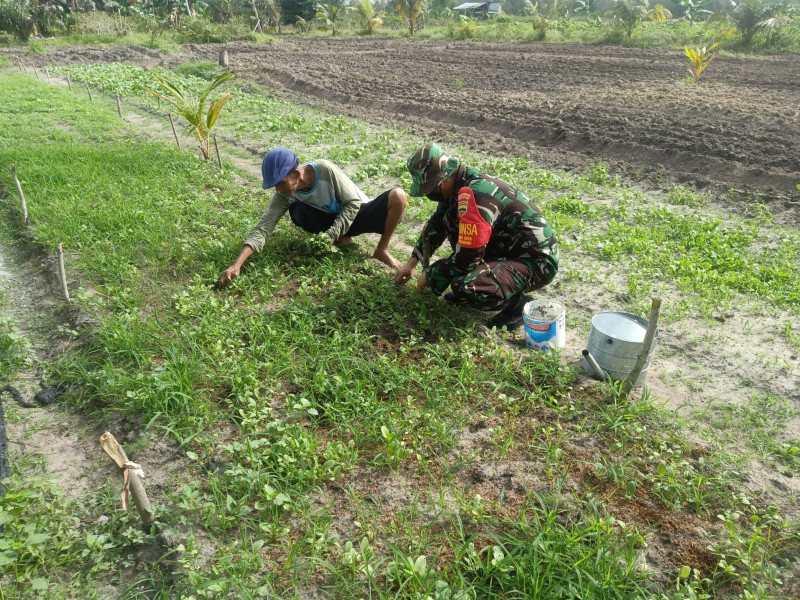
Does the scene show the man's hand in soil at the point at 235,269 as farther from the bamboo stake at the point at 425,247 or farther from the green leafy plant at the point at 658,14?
the green leafy plant at the point at 658,14

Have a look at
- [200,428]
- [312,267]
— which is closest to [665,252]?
[312,267]

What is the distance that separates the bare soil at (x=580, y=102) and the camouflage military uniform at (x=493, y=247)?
3654mm

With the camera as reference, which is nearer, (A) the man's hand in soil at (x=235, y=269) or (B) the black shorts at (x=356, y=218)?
(A) the man's hand in soil at (x=235, y=269)


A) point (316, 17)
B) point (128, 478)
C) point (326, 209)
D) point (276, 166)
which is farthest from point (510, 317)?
point (316, 17)

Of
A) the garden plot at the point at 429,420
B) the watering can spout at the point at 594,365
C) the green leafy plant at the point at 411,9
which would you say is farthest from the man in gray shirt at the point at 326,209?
the green leafy plant at the point at 411,9

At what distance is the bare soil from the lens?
23.6ft

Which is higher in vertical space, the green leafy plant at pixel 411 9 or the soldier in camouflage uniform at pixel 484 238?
the green leafy plant at pixel 411 9

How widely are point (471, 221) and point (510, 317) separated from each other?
2.64ft

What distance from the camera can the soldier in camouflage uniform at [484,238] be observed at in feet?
11.1

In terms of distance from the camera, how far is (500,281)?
11.5 feet

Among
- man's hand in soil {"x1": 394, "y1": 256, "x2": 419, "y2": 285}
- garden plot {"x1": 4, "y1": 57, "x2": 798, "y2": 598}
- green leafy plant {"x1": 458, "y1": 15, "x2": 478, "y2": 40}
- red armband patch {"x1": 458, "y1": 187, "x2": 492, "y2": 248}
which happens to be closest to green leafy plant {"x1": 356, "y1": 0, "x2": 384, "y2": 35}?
green leafy plant {"x1": 458, "y1": 15, "x2": 478, "y2": 40}

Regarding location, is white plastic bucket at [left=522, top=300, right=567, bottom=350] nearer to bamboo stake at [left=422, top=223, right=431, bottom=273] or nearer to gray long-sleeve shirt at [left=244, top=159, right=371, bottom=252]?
bamboo stake at [left=422, top=223, right=431, bottom=273]

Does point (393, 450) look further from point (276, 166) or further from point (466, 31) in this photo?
point (466, 31)

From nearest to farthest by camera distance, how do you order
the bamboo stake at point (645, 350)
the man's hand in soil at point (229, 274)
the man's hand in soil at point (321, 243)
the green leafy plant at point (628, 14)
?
the bamboo stake at point (645, 350), the man's hand in soil at point (229, 274), the man's hand in soil at point (321, 243), the green leafy plant at point (628, 14)
